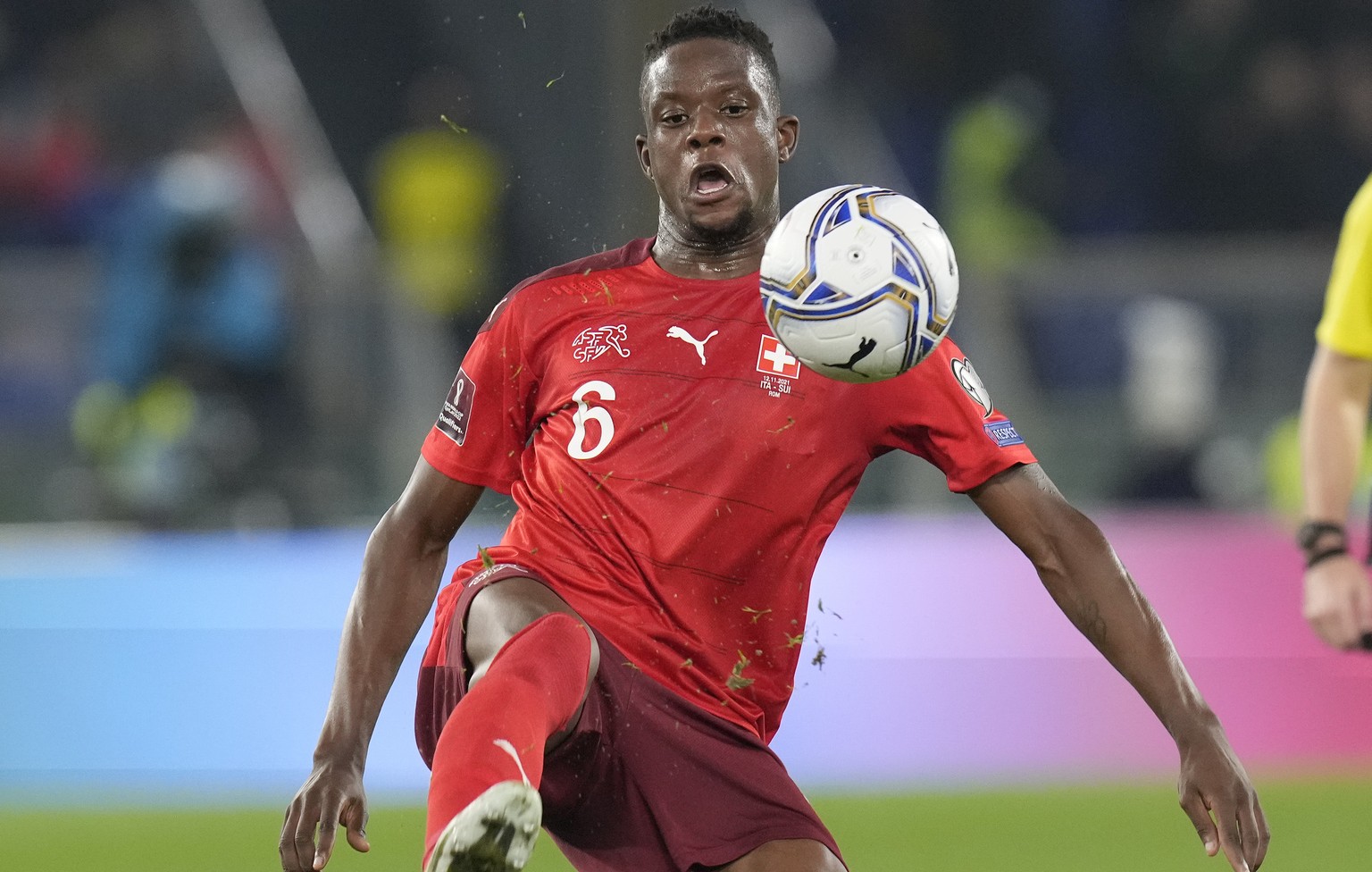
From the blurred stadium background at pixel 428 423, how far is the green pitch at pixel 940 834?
0.03 metres

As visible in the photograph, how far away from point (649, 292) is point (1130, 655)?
1.20 meters

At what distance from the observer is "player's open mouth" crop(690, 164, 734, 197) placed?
3896mm

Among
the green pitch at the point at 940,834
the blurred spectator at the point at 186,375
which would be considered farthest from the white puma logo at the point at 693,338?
the blurred spectator at the point at 186,375

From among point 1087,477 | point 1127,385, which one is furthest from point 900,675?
point 1127,385

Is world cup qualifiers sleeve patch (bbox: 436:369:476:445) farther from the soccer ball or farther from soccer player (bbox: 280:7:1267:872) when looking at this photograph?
the soccer ball

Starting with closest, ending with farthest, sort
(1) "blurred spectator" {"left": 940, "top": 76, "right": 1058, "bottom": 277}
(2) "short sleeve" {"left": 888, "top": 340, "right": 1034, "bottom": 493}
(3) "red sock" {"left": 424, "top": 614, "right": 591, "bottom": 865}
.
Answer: (3) "red sock" {"left": 424, "top": 614, "right": 591, "bottom": 865} → (2) "short sleeve" {"left": 888, "top": 340, "right": 1034, "bottom": 493} → (1) "blurred spectator" {"left": 940, "top": 76, "right": 1058, "bottom": 277}

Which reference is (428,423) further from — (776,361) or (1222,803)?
(1222,803)

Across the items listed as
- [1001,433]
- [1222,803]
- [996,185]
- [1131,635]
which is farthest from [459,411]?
[996,185]

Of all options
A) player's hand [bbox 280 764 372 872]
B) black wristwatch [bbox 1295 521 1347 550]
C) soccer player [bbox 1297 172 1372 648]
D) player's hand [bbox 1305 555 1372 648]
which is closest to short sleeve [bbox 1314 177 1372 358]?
soccer player [bbox 1297 172 1372 648]

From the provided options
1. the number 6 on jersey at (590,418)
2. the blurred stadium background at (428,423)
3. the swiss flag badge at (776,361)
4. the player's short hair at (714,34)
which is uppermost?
the player's short hair at (714,34)

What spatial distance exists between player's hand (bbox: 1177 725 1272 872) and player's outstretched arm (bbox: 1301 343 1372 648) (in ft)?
3.96

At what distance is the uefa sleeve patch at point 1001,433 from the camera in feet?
12.5

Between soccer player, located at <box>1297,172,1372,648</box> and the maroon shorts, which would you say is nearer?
the maroon shorts

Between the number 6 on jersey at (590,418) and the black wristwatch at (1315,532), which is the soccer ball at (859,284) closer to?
the number 6 on jersey at (590,418)
